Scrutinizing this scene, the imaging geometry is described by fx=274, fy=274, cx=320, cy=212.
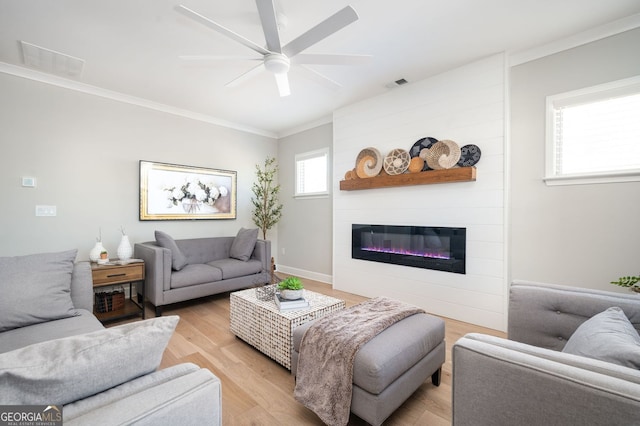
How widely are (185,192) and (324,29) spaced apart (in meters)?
3.38

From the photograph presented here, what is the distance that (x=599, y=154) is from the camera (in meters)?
2.46

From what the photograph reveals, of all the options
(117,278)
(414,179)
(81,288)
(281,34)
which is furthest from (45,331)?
(414,179)

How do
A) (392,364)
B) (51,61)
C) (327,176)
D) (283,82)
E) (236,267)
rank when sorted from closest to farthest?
(392,364), (283,82), (51,61), (236,267), (327,176)

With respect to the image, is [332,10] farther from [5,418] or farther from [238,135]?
[238,135]

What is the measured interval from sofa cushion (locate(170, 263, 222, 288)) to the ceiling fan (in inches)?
91.6

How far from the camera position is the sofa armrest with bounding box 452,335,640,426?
0.71 metres

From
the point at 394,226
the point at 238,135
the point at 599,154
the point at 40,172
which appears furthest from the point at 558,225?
the point at 40,172

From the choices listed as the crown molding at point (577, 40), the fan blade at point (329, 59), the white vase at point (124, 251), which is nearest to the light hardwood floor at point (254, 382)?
the white vase at point (124, 251)

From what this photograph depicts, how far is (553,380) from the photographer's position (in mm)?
786

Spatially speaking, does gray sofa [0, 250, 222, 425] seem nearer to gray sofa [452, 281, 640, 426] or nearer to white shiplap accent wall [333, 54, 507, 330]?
gray sofa [452, 281, 640, 426]

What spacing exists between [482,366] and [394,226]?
110 inches

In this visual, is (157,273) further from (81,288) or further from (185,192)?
(185,192)

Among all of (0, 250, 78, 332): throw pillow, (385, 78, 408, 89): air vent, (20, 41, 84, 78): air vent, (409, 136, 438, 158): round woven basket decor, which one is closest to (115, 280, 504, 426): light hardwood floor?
(0, 250, 78, 332): throw pillow

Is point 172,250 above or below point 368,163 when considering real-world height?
below
